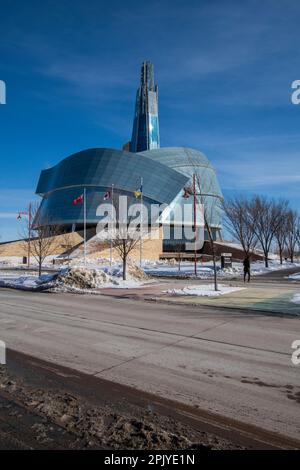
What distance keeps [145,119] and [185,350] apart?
133300mm

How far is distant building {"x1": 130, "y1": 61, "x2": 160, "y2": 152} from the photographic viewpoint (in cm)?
13112

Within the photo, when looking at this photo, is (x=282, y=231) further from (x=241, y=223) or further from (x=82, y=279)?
(x=82, y=279)

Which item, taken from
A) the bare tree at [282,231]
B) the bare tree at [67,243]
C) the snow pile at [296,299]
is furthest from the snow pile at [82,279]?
the bare tree at [67,243]

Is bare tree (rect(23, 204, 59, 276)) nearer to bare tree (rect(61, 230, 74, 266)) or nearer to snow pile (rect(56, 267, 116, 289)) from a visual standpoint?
snow pile (rect(56, 267, 116, 289))

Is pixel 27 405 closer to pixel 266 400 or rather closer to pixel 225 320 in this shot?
pixel 266 400

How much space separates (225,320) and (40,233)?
23010 millimetres

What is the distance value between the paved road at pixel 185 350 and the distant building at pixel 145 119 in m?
123

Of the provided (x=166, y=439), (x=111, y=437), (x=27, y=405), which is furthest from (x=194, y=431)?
(x=27, y=405)

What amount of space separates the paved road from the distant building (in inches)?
4857

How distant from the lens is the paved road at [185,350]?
4504mm

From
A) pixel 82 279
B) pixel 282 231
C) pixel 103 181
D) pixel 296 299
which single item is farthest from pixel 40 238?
pixel 103 181

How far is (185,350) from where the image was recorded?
673 centimetres

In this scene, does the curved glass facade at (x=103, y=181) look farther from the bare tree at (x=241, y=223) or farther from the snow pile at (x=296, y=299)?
the snow pile at (x=296, y=299)

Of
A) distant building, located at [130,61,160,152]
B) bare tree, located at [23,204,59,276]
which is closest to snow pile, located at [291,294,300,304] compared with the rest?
bare tree, located at [23,204,59,276]
